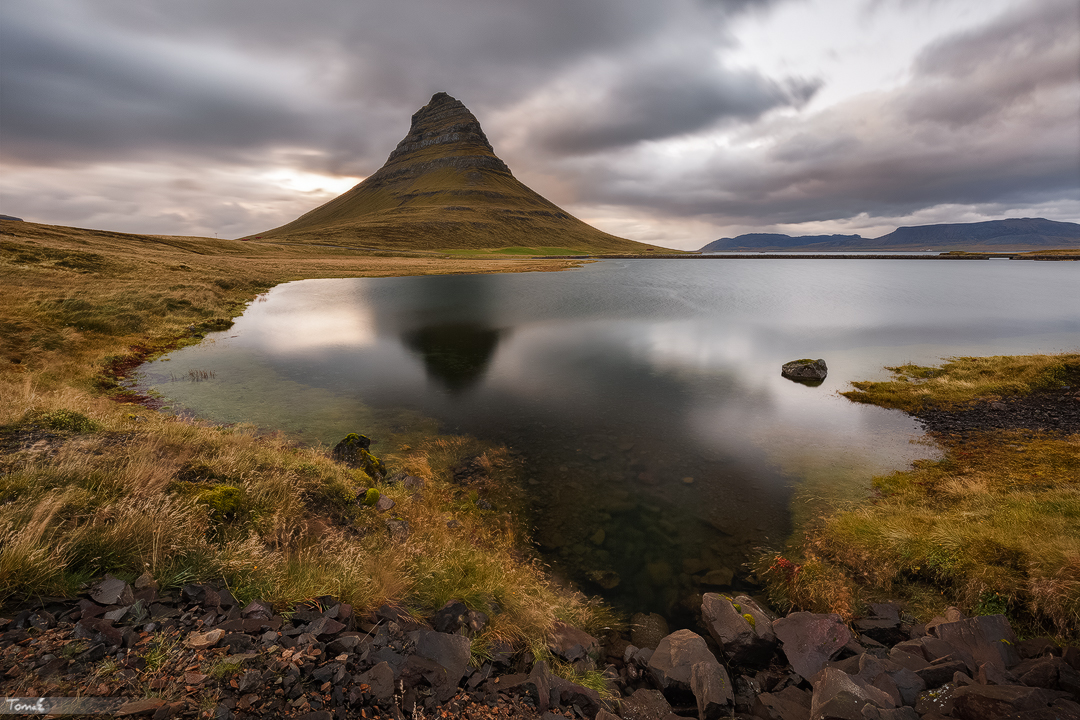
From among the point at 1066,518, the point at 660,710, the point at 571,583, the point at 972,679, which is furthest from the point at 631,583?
the point at 1066,518

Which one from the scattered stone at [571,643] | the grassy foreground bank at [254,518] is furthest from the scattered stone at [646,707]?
the grassy foreground bank at [254,518]

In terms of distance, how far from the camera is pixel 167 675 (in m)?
4.26

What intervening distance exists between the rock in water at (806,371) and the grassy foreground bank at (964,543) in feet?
30.3

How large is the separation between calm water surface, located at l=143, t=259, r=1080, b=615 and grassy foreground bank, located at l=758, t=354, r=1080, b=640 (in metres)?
1.05

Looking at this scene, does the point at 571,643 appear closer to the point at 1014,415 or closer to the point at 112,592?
the point at 112,592

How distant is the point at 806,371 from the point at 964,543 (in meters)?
18.0

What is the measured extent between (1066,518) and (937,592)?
3.81 meters

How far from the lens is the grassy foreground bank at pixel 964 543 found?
7.86 m

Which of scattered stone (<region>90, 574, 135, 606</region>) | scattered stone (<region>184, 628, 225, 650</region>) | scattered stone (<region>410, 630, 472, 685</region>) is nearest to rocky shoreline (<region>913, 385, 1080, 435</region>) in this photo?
scattered stone (<region>410, 630, 472, 685</region>)

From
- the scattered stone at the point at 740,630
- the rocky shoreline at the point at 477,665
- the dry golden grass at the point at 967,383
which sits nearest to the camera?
the rocky shoreline at the point at 477,665

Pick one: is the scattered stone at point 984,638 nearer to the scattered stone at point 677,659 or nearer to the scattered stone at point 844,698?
the scattered stone at point 844,698

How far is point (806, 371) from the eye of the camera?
25.7 m

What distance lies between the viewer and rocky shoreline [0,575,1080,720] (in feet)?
13.8

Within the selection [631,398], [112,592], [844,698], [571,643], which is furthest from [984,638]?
[631,398]
